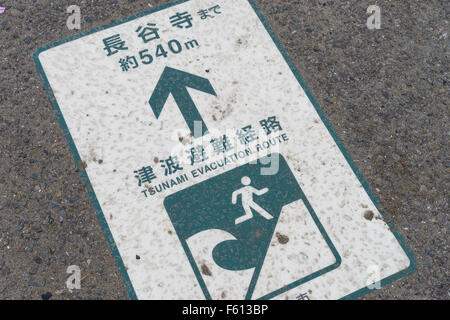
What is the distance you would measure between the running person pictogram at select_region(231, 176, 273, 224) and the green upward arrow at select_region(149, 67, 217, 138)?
1.29 ft

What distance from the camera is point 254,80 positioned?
2416 millimetres

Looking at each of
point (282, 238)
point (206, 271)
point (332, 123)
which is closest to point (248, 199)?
point (282, 238)

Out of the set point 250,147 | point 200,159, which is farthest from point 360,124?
point 200,159

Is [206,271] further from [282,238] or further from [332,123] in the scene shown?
[332,123]

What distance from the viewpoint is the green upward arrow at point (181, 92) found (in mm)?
2307

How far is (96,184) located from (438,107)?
209cm

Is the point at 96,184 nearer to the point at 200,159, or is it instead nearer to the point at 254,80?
the point at 200,159

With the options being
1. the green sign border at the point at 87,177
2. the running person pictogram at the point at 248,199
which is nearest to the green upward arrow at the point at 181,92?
the running person pictogram at the point at 248,199

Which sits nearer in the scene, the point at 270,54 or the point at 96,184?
the point at 96,184

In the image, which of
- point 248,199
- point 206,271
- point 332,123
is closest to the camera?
point 206,271

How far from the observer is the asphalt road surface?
206 cm

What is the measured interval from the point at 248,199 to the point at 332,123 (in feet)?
2.30

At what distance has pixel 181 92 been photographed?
2.36 meters

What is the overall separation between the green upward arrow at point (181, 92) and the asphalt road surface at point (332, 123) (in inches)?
21.6
